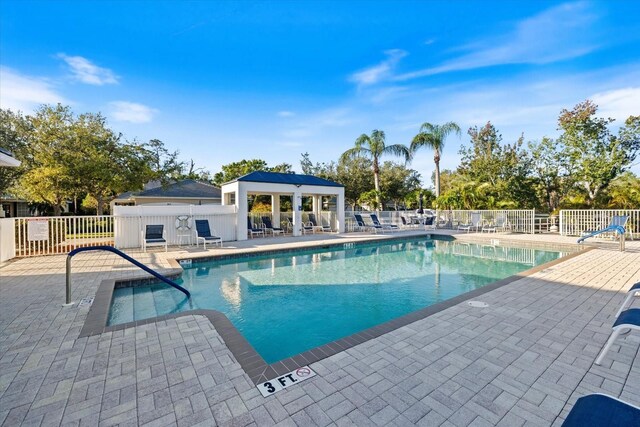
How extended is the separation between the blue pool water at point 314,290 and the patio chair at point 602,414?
3.18 m

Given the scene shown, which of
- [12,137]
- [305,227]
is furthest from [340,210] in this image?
[12,137]

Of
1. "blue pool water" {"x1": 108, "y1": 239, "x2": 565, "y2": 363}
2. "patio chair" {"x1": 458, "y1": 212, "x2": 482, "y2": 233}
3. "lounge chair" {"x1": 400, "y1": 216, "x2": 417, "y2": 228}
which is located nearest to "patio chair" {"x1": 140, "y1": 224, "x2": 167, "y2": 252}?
"blue pool water" {"x1": 108, "y1": 239, "x2": 565, "y2": 363}

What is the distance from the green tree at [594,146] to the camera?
17.7 metres

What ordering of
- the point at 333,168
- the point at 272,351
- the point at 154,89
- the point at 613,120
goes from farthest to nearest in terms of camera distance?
the point at 333,168, the point at 613,120, the point at 154,89, the point at 272,351

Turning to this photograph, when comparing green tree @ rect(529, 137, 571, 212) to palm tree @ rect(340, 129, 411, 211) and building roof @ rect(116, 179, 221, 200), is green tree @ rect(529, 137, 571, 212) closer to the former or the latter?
palm tree @ rect(340, 129, 411, 211)

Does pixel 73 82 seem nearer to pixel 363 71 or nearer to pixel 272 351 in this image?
pixel 363 71

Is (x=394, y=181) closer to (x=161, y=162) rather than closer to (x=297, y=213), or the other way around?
(x=297, y=213)

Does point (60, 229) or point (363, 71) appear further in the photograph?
point (363, 71)

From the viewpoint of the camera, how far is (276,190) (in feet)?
49.2

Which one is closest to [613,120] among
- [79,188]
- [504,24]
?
[504,24]

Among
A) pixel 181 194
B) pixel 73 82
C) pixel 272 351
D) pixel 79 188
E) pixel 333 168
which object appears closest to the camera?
pixel 272 351

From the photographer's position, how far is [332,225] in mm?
18594

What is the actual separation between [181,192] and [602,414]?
2510cm

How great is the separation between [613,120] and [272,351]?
2468 cm
